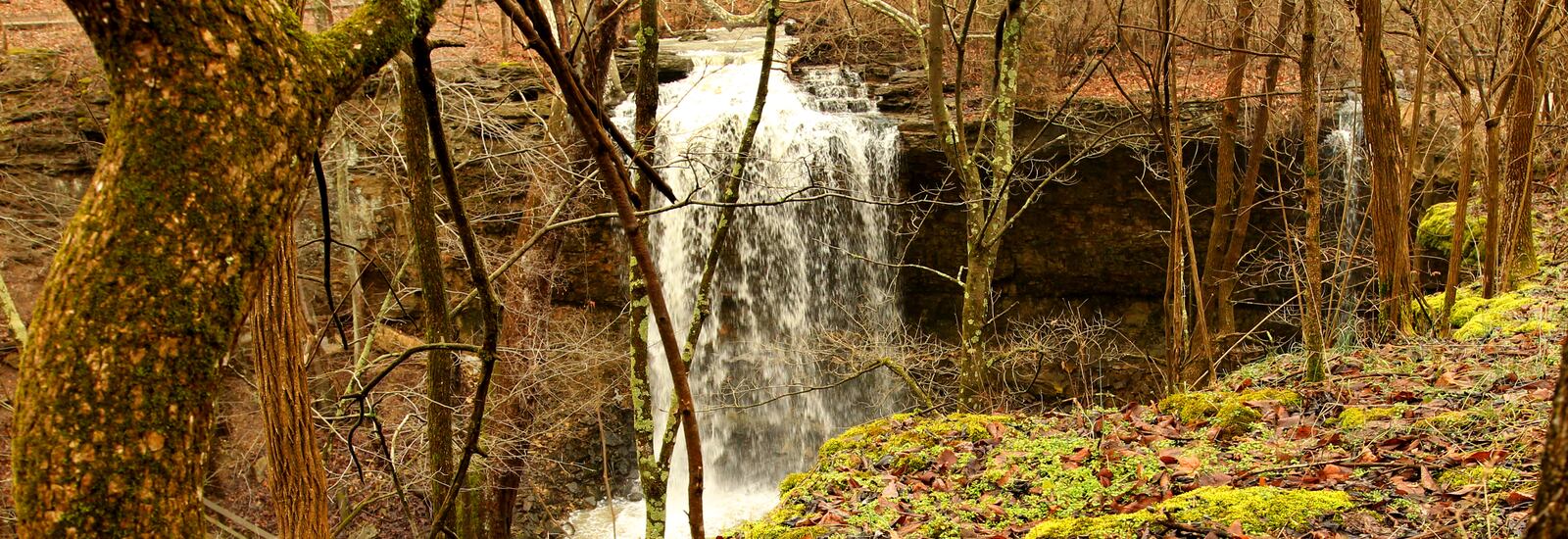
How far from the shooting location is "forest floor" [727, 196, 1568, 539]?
2.64m

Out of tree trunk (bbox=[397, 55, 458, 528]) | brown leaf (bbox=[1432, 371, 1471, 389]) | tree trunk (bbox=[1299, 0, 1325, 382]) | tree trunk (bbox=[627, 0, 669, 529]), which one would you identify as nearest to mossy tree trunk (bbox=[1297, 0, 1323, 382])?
tree trunk (bbox=[1299, 0, 1325, 382])

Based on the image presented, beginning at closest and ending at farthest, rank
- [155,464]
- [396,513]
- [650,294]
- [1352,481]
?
[155,464], [650,294], [1352,481], [396,513]

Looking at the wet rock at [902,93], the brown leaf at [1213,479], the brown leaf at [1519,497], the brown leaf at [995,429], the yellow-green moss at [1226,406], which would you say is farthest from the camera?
the wet rock at [902,93]

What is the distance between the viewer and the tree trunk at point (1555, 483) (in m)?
0.99

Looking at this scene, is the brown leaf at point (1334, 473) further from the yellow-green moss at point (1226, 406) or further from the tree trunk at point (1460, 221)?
the tree trunk at point (1460, 221)

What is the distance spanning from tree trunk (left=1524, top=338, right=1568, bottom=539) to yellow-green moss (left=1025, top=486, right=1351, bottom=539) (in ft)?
5.62

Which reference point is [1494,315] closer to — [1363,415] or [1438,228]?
[1363,415]

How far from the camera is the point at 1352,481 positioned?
9.62ft

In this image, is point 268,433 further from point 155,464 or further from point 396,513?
point 396,513

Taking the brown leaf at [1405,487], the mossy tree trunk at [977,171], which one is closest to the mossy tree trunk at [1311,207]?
the brown leaf at [1405,487]

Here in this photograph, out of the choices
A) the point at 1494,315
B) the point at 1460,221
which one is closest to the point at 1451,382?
the point at 1494,315

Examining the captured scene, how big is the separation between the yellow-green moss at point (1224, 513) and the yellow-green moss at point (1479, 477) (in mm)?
289

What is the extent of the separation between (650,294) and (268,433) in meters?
2.29

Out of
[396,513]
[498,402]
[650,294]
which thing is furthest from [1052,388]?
[650,294]
